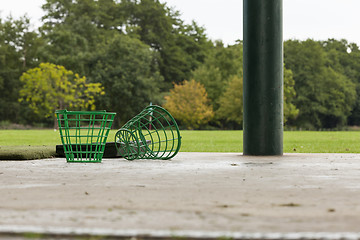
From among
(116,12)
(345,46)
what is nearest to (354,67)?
(345,46)

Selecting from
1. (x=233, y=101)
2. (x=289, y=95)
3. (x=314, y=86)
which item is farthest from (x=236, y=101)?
(x=314, y=86)

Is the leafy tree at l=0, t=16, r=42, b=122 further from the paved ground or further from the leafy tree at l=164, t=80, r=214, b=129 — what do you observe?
the paved ground

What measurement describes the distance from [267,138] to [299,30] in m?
54.7

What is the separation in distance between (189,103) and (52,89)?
597 inches

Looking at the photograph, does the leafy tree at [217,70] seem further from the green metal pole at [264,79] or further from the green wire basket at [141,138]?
the green wire basket at [141,138]

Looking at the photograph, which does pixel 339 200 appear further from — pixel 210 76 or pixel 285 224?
pixel 210 76

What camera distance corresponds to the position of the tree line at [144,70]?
52.9 m

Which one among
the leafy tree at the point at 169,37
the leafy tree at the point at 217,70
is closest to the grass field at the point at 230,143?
the leafy tree at the point at 217,70

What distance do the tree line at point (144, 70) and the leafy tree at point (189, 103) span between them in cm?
11

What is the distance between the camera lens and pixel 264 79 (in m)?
9.35

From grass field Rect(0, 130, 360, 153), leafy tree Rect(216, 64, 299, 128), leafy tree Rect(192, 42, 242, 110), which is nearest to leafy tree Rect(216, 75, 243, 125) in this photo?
leafy tree Rect(216, 64, 299, 128)

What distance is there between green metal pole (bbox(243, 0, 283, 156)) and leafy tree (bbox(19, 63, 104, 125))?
40.2 metres

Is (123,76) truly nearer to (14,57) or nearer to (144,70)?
(144,70)

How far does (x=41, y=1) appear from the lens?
194ft
